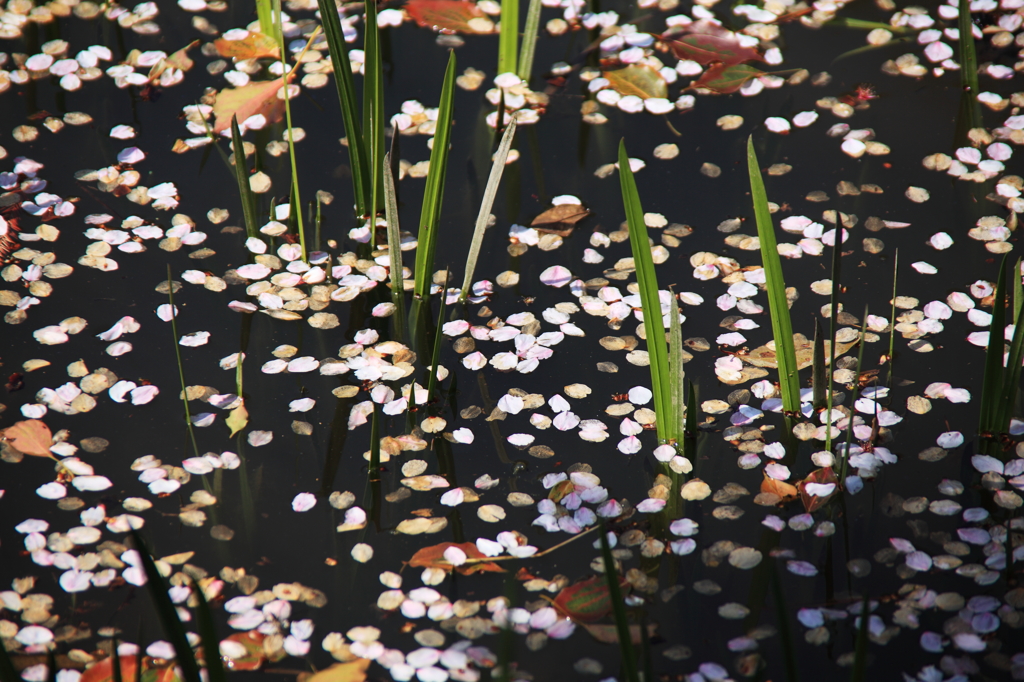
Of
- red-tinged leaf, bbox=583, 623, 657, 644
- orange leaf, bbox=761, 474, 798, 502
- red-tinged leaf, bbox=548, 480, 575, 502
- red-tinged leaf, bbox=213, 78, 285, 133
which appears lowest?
red-tinged leaf, bbox=583, 623, 657, 644

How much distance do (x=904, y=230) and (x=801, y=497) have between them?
1007 millimetres

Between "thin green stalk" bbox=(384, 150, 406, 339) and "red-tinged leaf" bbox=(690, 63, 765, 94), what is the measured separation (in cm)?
134

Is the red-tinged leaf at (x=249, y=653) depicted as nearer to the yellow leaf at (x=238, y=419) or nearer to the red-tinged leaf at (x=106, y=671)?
the red-tinged leaf at (x=106, y=671)

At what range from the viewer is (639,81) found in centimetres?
297

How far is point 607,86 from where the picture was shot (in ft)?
9.76

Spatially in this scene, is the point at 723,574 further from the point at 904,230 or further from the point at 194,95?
the point at 194,95

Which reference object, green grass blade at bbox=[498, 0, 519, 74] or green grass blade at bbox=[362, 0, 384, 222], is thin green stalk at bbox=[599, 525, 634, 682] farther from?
green grass blade at bbox=[498, 0, 519, 74]

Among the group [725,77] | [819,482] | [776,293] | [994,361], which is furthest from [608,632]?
[725,77]

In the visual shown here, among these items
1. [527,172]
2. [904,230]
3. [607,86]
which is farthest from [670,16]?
[904,230]

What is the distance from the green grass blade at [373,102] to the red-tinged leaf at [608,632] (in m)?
1.27

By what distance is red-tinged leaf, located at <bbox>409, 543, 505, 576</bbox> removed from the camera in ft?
5.77

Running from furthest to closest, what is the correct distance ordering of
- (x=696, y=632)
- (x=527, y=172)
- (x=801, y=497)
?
(x=527, y=172) < (x=801, y=497) < (x=696, y=632)

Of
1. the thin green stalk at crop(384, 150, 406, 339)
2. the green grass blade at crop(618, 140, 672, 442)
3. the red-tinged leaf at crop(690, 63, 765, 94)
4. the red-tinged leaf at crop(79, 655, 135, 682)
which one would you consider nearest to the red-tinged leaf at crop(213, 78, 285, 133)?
the thin green stalk at crop(384, 150, 406, 339)

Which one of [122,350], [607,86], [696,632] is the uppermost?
[607,86]
